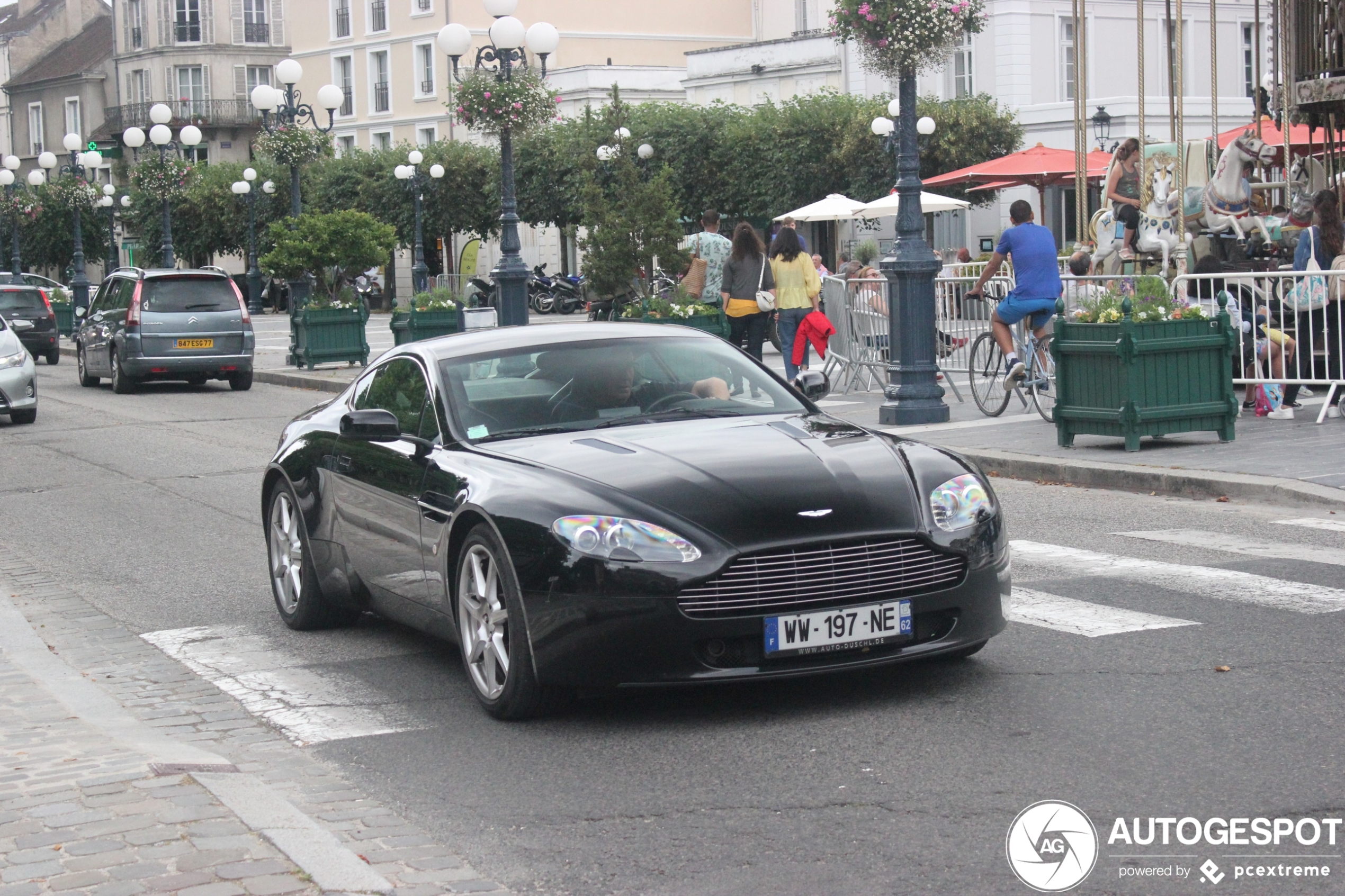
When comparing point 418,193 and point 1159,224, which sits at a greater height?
point 418,193

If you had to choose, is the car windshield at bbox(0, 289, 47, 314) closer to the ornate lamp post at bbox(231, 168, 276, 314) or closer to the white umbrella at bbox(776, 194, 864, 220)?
the white umbrella at bbox(776, 194, 864, 220)

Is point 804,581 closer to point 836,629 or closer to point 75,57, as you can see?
point 836,629

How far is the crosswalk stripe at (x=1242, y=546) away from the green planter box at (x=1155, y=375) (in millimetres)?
2973

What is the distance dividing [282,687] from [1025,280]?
1019 cm

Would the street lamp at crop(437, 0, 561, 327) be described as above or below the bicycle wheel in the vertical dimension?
above

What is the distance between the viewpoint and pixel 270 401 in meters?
23.5

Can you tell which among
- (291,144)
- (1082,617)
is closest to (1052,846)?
(1082,617)

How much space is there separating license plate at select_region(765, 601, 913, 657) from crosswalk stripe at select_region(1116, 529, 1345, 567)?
372 centimetres

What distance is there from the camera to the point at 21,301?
36250 millimetres

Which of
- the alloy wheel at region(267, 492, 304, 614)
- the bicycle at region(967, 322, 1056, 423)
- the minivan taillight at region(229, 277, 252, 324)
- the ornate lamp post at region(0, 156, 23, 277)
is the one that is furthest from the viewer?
the ornate lamp post at region(0, 156, 23, 277)

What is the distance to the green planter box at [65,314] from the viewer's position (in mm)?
44781

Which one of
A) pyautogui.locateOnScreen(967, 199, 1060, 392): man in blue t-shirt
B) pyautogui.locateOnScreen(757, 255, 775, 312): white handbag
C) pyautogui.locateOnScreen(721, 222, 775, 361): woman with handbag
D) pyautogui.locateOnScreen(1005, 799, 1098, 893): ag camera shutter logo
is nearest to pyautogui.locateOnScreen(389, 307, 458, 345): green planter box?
pyautogui.locateOnScreen(721, 222, 775, 361): woman with handbag

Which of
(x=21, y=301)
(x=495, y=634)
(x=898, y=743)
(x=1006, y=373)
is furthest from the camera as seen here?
(x=21, y=301)

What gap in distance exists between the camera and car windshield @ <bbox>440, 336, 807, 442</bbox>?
22.5 ft
